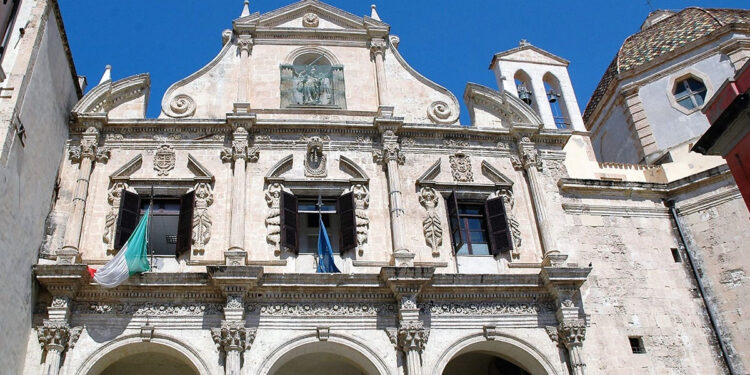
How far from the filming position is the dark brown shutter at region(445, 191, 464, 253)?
632 inches

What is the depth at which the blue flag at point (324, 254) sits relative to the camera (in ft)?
49.3

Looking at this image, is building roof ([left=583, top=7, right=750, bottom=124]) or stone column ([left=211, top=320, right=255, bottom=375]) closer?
stone column ([left=211, top=320, right=255, bottom=375])

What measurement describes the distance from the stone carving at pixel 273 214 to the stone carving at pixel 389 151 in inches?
98.5

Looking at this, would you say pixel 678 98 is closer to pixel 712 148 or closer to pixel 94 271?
pixel 712 148

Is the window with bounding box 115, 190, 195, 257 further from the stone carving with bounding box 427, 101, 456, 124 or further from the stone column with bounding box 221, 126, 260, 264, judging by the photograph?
the stone carving with bounding box 427, 101, 456, 124

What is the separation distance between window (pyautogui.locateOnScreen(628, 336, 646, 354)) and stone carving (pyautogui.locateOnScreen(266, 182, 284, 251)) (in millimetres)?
8130

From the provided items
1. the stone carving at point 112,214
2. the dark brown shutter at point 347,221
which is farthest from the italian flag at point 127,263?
the dark brown shutter at point 347,221

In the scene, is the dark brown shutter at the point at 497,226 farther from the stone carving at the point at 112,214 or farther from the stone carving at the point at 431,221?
the stone carving at the point at 112,214

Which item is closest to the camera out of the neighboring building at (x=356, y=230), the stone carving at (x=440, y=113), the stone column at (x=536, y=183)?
the neighboring building at (x=356, y=230)

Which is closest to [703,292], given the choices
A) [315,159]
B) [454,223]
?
A: [454,223]

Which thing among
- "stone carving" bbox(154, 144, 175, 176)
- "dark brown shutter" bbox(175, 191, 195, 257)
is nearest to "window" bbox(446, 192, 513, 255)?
"dark brown shutter" bbox(175, 191, 195, 257)

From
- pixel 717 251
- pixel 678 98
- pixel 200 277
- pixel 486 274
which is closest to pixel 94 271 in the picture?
pixel 200 277

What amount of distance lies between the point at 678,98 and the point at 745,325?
7.89 m

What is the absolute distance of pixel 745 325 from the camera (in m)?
15.9
